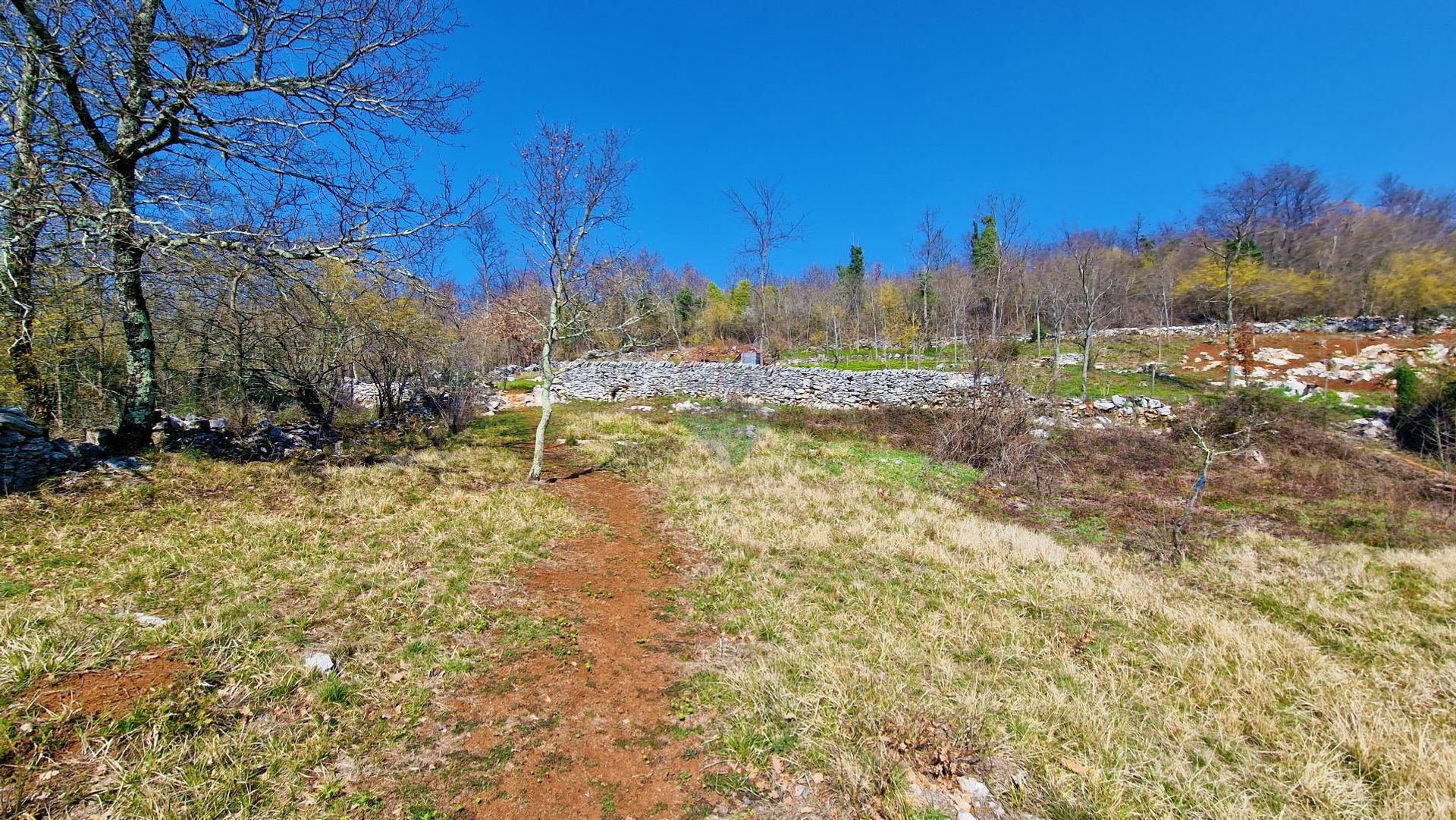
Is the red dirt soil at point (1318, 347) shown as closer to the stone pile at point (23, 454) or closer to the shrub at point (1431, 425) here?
the shrub at point (1431, 425)

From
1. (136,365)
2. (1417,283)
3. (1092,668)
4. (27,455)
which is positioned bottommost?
(1092,668)

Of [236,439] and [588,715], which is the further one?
[236,439]

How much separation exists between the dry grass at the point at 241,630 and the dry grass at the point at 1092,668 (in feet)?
7.18

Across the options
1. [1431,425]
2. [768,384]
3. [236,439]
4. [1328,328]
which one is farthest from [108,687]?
[1328,328]

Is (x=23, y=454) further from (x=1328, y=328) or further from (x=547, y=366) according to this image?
(x=1328, y=328)

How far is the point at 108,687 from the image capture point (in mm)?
2852

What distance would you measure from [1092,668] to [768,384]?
17177mm

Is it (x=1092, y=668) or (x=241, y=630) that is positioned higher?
(x=241, y=630)

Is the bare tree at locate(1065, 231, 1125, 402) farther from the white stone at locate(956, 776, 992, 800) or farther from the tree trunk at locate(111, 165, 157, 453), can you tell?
the tree trunk at locate(111, 165, 157, 453)

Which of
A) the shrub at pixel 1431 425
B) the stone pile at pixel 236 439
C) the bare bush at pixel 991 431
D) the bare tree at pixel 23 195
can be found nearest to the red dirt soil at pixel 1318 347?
the shrub at pixel 1431 425

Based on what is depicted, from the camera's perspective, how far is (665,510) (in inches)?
325

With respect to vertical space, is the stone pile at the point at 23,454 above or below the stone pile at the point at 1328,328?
below

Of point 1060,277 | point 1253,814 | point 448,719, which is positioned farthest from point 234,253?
point 1060,277

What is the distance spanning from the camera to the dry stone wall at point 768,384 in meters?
18.2
